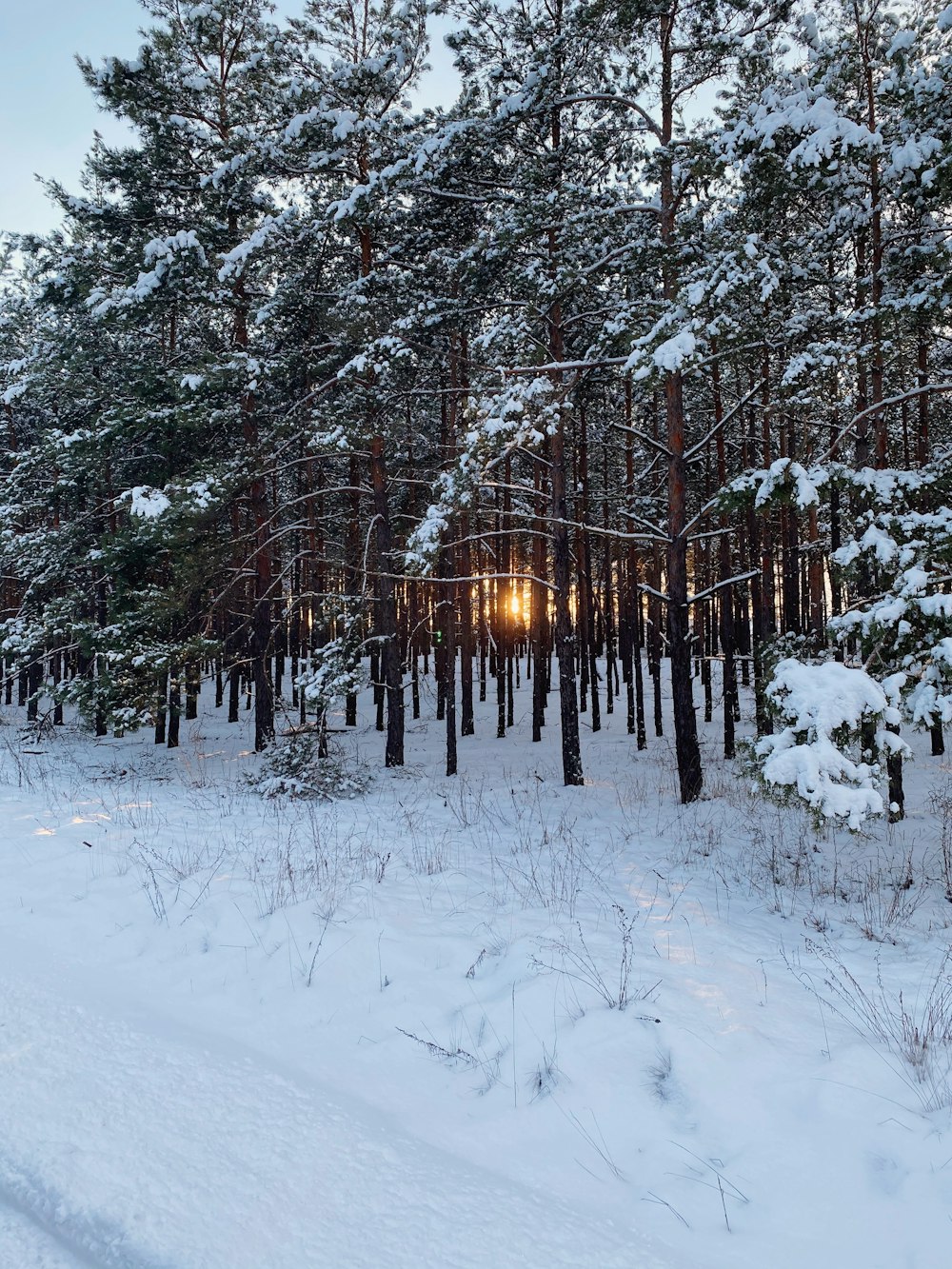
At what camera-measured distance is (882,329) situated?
10008 mm

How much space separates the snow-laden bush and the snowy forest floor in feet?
3.84

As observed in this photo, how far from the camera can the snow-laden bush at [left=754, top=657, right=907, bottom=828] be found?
485cm

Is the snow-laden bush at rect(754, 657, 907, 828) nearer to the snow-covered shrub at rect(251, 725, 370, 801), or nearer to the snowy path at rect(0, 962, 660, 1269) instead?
the snowy path at rect(0, 962, 660, 1269)

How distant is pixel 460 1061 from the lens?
3.45 m

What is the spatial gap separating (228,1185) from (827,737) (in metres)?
4.67

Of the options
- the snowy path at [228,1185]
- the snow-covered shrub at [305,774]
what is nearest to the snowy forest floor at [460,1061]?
the snowy path at [228,1185]

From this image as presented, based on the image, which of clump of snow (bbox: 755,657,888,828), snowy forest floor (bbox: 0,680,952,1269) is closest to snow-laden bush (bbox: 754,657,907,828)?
A: clump of snow (bbox: 755,657,888,828)

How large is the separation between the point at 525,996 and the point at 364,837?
14.6ft

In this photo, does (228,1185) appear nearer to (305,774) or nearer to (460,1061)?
(460,1061)

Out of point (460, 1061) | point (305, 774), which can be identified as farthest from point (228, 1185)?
point (305, 774)

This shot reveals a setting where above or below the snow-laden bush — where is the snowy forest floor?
below

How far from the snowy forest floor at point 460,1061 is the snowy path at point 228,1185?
0.04 ft

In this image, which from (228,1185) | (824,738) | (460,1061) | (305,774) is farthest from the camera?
(305,774)

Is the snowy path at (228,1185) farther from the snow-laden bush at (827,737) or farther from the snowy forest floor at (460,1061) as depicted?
the snow-laden bush at (827,737)
